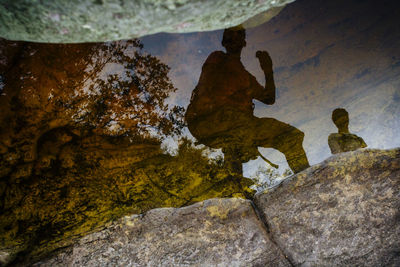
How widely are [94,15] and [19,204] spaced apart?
2700mm

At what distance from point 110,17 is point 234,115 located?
7.36 feet

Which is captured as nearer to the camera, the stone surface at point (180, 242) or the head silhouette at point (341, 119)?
the stone surface at point (180, 242)

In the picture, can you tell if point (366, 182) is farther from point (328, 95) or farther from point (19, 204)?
point (19, 204)

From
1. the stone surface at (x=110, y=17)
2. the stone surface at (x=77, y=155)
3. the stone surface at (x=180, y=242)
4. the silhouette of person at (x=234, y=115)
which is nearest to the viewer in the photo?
the stone surface at (x=110, y=17)

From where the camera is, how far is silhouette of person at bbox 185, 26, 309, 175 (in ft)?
9.25

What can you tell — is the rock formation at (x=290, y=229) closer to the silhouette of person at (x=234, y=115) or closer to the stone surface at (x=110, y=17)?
the silhouette of person at (x=234, y=115)

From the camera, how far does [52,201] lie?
2.29 metres

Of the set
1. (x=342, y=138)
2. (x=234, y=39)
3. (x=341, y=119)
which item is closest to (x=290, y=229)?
(x=342, y=138)

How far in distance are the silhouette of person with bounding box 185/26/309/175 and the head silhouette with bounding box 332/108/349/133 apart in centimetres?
64

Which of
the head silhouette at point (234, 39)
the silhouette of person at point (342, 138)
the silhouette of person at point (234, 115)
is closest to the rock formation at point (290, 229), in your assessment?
the silhouette of person at point (342, 138)

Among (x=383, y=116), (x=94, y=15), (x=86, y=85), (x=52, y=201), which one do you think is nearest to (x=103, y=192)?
(x=52, y=201)

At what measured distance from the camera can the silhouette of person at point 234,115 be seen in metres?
2.82

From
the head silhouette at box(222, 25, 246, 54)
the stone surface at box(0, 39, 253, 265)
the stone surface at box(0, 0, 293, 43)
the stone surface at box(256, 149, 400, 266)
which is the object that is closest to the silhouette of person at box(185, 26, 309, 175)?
the head silhouette at box(222, 25, 246, 54)

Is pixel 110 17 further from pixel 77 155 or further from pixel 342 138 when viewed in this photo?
pixel 342 138
